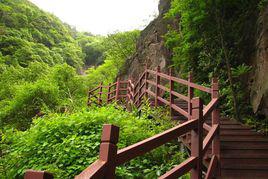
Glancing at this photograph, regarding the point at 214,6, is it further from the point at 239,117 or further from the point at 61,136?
the point at 61,136

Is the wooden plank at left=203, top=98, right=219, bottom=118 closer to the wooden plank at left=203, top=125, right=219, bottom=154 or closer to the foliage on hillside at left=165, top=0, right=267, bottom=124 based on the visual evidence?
the wooden plank at left=203, top=125, right=219, bottom=154

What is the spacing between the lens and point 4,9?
30.3 metres

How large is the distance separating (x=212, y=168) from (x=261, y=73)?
4423mm

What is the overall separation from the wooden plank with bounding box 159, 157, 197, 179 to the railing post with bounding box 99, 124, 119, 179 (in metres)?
0.74

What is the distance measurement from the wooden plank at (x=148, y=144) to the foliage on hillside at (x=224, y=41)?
5.02m

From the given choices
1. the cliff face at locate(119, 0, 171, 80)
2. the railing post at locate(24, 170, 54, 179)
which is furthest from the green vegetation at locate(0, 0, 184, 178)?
the cliff face at locate(119, 0, 171, 80)

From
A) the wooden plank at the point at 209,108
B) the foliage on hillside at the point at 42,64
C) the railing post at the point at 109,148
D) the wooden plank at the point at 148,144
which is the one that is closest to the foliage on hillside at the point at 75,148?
the wooden plank at the point at 209,108

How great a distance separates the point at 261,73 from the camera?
6.89 metres

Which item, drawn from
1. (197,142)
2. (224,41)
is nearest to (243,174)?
(197,142)

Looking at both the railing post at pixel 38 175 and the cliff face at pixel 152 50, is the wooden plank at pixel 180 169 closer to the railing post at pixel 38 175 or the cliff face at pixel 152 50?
the railing post at pixel 38 175

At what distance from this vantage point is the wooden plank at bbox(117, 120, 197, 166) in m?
1.89

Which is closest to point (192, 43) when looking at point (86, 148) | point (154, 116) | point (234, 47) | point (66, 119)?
point (234, 47)

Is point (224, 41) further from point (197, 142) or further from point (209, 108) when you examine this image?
point (197, 142)

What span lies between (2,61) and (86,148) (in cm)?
2131
